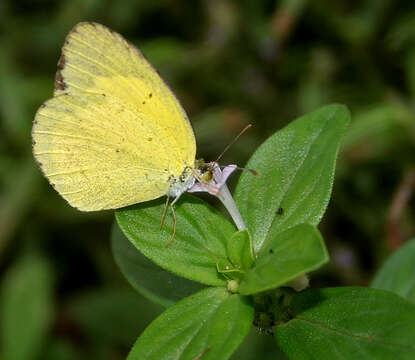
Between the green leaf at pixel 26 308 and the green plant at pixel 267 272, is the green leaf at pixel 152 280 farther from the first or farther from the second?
the green leaf at pixel 26 308

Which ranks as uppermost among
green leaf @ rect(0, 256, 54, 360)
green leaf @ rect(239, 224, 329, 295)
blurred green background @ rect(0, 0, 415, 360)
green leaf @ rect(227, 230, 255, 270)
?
green leaf @ rect(239, 224, 329, 295)

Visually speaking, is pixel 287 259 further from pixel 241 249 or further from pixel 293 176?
pixel 293 176

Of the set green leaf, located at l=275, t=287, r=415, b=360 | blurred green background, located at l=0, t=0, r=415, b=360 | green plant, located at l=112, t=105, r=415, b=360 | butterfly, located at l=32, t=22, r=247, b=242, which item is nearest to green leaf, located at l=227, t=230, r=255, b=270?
green plant, located at l=112, t=105, r=415, b=360

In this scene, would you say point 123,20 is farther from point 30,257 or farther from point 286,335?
point 286,335

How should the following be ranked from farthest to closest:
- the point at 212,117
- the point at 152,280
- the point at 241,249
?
the point at 212,117 → the point at 152,280 → the point at 241,249

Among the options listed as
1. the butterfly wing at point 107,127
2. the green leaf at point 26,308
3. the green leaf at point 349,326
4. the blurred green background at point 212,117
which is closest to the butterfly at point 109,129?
the butterfly wing at point 107,127

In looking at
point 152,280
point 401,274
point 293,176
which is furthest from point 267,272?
point 401,274

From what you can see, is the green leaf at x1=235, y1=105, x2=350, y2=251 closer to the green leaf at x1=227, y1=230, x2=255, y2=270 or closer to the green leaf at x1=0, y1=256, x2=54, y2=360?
the green leaf at x1=227, y1=230, x2=255, y2=270

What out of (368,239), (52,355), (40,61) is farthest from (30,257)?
(368,239)
